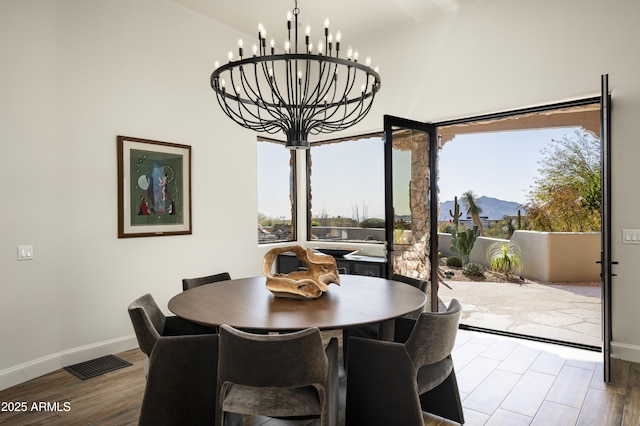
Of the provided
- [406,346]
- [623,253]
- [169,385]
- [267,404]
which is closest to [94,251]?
[169,385]

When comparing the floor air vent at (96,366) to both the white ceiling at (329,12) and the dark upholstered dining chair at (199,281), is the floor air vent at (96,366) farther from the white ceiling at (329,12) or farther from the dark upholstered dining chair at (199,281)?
the white ceiling at (329,12)

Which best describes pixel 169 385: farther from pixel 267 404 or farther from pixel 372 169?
pixel 372 169

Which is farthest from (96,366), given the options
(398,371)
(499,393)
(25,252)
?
(499,393)

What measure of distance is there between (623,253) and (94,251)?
4.41 meters

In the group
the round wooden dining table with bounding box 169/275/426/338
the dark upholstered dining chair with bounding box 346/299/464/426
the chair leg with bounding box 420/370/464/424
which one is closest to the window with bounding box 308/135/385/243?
the round wooden dining table with bounding box 169/275/426/338

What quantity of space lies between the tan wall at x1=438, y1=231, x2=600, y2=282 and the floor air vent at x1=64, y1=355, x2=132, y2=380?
7.16 m

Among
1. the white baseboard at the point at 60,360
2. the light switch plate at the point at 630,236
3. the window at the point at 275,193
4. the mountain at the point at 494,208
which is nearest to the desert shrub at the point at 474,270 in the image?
the mountain at the point at 494,208

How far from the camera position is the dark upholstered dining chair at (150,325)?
1.95 m

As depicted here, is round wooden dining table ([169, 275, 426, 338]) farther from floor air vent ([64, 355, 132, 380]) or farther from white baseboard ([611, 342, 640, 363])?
white baseboard ([611, 342, 640, 363])

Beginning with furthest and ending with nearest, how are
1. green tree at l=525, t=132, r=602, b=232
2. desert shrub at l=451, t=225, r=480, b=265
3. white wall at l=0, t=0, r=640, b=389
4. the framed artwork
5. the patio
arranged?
desert shrub at l=451, t=225, r=480, b=265, green tree at l=525, t=132, r=602, b=232, the patio, the framed artwork, white wall at l=0, t=0, r=640, b=389

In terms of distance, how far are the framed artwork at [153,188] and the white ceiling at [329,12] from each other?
58.1 inches

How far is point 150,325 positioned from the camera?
1958 millimetres

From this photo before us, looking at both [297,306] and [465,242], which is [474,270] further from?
[297,306]

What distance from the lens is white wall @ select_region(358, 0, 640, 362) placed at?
323cm
